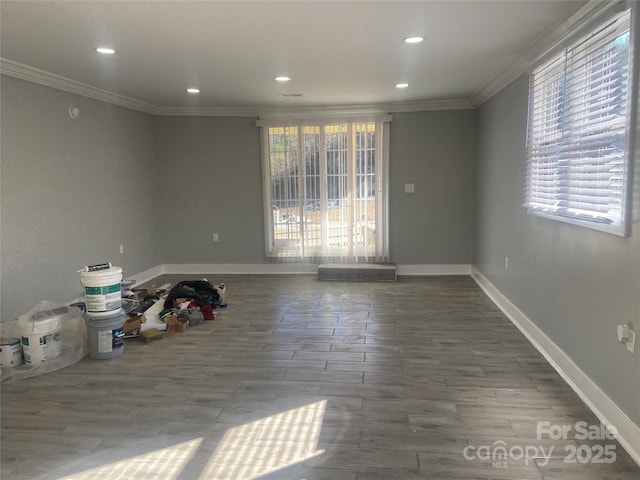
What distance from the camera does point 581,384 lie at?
2.81 m

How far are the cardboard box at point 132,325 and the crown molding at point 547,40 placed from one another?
3973 millimetres

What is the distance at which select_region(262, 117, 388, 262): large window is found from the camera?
20.5ft

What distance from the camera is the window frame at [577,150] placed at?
88.0 inches

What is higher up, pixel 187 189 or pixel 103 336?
pixel 187 189

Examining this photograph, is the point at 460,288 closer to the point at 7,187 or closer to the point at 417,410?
the point at 417,410

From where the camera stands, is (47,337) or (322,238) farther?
(322,238)

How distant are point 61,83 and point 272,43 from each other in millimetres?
2428

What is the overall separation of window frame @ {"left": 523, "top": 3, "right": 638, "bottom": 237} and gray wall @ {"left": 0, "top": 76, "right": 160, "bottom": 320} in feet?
14.4

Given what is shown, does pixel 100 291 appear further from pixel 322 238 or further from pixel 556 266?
pixel 322 238

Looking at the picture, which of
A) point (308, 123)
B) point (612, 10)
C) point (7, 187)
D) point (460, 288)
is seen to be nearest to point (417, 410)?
point (612, 10)

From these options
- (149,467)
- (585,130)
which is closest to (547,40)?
(585,130)

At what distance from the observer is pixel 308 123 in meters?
6.27

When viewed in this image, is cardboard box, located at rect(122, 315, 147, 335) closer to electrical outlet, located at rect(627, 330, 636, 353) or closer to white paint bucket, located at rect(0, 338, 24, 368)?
white paint bucket, located at rect(0, 338, 24, 368)

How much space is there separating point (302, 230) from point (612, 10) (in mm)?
4606
